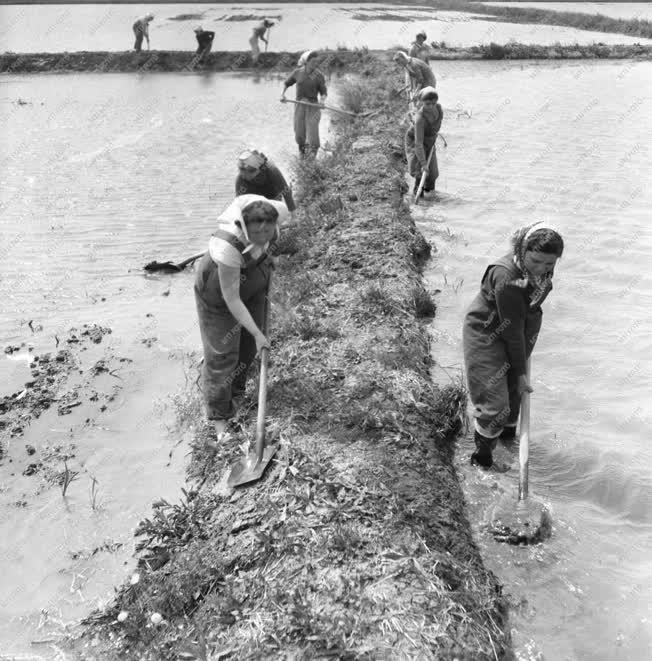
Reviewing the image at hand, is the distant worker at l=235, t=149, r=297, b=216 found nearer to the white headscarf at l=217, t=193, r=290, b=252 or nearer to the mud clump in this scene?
the white headscarf at l=217, t=193, r=290, b=252

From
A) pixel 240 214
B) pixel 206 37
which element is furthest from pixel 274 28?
pixel 240 214

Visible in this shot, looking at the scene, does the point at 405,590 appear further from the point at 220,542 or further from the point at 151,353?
the point at 151,353

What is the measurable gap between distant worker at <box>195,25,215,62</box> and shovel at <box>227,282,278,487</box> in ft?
55.1

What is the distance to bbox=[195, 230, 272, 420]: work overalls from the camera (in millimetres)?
3660

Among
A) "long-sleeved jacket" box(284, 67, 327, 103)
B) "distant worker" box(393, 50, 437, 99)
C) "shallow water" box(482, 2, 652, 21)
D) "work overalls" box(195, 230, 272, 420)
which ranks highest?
"shallow water" box(482, 2, 652, 21)

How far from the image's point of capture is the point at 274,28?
23.8m

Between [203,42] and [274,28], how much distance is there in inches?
261

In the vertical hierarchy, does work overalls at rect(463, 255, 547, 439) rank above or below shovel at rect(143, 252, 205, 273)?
above

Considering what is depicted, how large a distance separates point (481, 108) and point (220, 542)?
1164 cm

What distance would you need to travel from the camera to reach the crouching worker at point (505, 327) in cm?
316

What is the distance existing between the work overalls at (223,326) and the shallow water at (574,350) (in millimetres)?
1487

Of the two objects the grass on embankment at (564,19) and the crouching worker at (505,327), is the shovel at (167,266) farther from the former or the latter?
the grass on embankment at (564,19)

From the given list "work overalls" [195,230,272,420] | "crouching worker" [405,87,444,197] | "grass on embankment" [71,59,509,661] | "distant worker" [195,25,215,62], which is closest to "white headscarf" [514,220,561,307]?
"grass on embankment" [71,59,509,661]

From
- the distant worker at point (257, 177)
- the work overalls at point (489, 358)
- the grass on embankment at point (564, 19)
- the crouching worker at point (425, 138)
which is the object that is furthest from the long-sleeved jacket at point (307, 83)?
the grass on embankment at point (564, 19)
